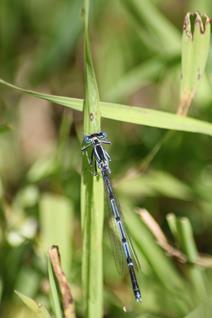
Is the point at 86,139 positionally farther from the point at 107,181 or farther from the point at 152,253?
the point at 152,253

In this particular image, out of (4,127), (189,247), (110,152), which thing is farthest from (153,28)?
(189,247)

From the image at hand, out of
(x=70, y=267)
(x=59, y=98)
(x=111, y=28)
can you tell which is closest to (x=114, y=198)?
(x=70, y=267)

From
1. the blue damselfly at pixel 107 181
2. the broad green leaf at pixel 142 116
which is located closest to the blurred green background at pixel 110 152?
the blue damselfly at pixel 107 181

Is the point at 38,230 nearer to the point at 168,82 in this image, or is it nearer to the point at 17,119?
the point at 17,119

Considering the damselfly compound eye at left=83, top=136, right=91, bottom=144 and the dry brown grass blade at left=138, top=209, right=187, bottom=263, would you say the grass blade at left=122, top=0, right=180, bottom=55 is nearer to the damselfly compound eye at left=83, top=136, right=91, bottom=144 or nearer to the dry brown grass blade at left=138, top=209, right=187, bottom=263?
the dry brown grass blade at left=138, top=209, right=187, bottom=263

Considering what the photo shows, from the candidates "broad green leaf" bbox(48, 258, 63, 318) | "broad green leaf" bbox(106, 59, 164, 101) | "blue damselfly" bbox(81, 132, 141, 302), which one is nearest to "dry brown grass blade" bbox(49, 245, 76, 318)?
"broad green leaf" bbox(48, 258, 63, 318)

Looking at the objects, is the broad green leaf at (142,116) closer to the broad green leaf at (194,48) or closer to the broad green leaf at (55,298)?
the broad green leaf at (194,48)

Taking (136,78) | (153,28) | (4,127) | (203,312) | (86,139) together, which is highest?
(153,28)

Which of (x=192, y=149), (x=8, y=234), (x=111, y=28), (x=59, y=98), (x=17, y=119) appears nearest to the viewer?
(x=59, y=98)
